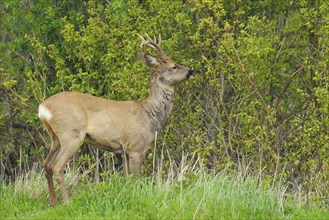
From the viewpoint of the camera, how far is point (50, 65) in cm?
1473

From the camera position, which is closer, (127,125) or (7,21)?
(127,125)

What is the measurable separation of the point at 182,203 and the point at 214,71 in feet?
12.9

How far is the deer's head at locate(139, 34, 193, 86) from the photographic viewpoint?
478 inches

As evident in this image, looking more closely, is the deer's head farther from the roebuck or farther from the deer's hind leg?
the deer's hind leg

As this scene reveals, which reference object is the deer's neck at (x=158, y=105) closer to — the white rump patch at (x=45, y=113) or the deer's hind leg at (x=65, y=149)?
the deer's hind leg at (x=65, y=149)

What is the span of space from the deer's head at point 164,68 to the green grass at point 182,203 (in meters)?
2.19

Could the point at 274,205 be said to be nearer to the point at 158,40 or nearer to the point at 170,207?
the point at 170,207

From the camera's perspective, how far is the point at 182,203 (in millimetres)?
8953

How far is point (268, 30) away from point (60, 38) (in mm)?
3458

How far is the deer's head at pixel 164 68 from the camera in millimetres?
12153

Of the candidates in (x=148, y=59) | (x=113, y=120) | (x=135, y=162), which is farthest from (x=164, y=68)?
(x=135, y=162)

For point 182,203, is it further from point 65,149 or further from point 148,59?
point 148,59

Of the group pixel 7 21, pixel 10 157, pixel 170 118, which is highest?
pixel 7 21

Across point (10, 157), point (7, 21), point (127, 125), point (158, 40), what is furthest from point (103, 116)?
point (10, 157)
